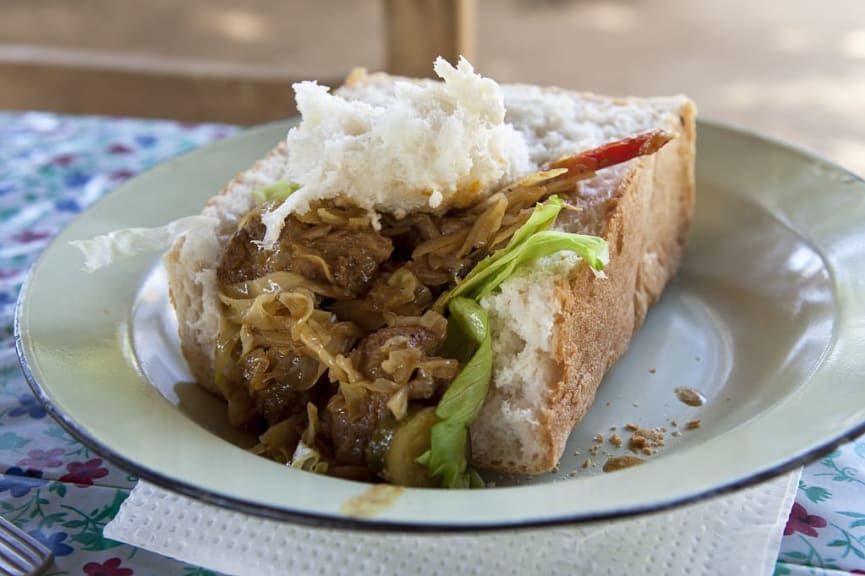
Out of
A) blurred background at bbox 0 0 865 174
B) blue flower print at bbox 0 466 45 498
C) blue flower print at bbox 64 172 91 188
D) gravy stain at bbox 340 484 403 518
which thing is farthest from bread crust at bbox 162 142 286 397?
blurred background at bbox 0 0 865 174

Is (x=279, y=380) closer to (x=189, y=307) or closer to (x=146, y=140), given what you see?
(x=189, y=307)

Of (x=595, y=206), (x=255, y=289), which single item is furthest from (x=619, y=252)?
(x=255, y=289)

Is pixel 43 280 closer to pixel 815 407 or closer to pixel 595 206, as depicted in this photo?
pixel 595 206

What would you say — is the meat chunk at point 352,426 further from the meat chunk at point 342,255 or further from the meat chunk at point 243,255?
the meat chunk at point 243,255

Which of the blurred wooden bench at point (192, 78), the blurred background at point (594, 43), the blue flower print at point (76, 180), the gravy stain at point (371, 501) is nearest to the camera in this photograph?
the gravy stain at point (371, 501)

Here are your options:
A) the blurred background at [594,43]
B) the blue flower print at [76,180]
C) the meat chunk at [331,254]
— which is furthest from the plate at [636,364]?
the blurred background at [594,43]

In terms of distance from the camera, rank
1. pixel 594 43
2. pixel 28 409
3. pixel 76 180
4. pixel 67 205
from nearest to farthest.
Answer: pixel 28 409, pixel 67 205, pixel 76 180, pixel 594 43

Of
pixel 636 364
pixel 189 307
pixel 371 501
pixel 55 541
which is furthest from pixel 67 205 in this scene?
pixel 371 501
